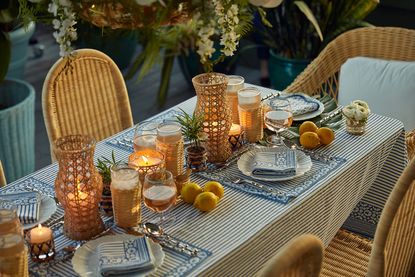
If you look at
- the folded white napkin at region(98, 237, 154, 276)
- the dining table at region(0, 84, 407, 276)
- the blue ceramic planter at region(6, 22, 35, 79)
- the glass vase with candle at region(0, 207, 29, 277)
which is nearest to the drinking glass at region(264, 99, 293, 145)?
the dining table at region(0, 84, 407, 276)

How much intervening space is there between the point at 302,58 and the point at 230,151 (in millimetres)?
2146

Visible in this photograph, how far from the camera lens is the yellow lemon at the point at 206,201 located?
2080 mm

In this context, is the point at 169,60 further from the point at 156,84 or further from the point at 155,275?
the point at 155,275

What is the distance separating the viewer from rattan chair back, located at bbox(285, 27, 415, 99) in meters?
3.18

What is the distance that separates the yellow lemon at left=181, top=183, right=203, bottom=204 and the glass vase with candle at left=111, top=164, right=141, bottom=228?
6.5 inches

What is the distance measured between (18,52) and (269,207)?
272cm

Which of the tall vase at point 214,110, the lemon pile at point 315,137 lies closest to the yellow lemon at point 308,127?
the lemon pile at point 315,137

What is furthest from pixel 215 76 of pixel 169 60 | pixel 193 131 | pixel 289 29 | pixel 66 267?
pixel 289 29

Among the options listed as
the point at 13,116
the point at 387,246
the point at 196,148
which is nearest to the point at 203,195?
the point at 196,148

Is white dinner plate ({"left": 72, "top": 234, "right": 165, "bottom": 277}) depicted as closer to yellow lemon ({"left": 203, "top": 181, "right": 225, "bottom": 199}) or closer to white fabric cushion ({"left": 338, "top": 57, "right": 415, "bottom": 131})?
yellow lemon ({"left": 203, "top": 181, "right": 225, "bottom": 199})

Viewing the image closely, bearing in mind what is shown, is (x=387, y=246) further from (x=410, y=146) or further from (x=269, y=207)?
Result: (x=410, y=146)

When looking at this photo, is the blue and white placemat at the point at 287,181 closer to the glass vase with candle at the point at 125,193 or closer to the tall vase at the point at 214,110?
the tall vase at the point at 214,110

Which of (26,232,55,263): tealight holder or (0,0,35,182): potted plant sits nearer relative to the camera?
(26,232,55,263): tealight holder

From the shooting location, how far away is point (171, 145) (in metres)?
2.21
